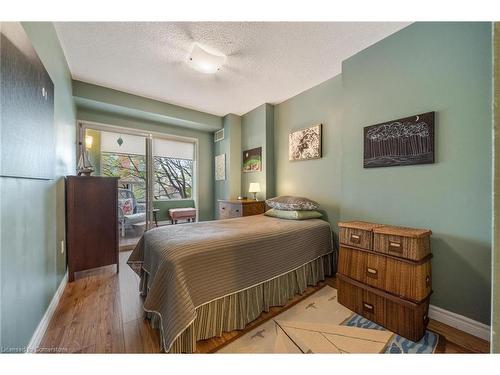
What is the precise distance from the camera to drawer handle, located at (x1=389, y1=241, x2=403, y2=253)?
1.47m

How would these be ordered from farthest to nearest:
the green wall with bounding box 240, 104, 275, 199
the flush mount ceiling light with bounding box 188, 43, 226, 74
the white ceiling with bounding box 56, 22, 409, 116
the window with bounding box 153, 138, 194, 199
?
the window with bounding box 153, 138, 194, 199, the green wall with bounding box 240, 104, 275, 199, the flush mount ceiling light with bounding box 188, 43, 226, 74, the white ceiling with bounding box 56, 22, 409, 116

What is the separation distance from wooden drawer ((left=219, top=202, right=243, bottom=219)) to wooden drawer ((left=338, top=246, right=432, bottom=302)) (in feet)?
6.01

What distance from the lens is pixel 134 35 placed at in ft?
6.20

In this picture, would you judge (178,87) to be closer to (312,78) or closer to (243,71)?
(243,71)

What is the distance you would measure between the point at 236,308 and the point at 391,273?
1.24 m

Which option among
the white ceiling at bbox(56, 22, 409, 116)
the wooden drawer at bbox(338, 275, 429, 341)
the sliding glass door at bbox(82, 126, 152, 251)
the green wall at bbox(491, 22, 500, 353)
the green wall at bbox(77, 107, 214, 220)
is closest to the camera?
Result: the green wall at bbox(491, 22, 500, 353)

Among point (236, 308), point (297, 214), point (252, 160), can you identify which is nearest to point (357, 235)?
point (297, 214)

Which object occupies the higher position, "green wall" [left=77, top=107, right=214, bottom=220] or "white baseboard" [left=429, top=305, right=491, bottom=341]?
"green wall" [left=77, top=107, right=214, bottom=220]

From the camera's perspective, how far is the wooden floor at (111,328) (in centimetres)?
132

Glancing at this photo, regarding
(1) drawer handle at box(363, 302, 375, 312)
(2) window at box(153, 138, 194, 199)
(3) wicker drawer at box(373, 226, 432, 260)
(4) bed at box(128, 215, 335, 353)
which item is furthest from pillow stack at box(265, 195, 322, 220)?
(2) window at box(153, 138, 194, 199)

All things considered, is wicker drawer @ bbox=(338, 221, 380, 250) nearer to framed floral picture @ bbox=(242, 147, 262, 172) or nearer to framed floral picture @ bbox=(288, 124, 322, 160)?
framed floral picture @ bbox=(288, 124, 322, 160)

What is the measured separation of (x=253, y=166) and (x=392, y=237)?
261 cm

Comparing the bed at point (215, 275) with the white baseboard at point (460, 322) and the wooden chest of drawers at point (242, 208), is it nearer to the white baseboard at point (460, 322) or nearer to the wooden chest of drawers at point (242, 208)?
the white baseboard at point (460, 322)
